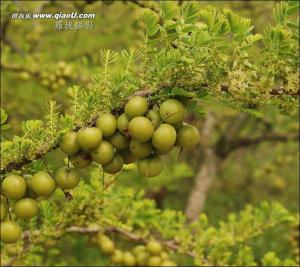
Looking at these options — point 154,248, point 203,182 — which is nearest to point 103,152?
point 154,248

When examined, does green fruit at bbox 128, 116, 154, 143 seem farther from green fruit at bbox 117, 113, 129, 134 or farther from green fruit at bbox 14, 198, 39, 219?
green fruit at bbox 14, 198, 39, 219

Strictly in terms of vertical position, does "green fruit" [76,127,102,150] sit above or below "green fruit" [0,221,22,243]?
above

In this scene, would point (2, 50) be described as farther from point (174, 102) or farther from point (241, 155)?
point (241, 155)

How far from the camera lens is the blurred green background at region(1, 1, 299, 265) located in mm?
4188

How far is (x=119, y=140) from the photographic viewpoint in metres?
1.56

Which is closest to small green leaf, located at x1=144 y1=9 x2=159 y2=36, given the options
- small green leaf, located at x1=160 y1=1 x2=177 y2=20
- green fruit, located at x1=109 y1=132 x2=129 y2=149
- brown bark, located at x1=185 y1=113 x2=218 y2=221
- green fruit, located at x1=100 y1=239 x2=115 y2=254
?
small green leaf, located at x1=160 y1=1 x2=177 y2=20

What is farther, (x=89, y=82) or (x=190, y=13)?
(x=89, y=82)

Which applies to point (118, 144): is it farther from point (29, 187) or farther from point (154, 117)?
point (29, 187)

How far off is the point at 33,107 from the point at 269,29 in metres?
4.40

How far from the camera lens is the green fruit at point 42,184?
1624 mm

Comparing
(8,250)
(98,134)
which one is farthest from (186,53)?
(8,250)

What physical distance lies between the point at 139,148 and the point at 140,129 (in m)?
0.10

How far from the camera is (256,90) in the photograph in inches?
59.4

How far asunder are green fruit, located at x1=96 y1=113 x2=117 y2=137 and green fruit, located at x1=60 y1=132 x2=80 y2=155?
0.09m
